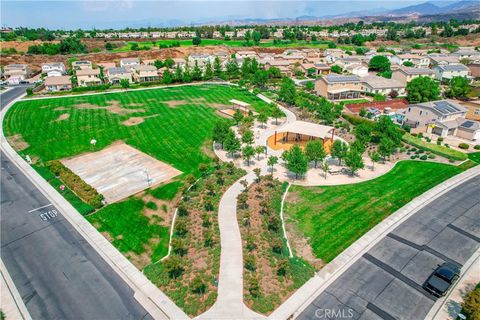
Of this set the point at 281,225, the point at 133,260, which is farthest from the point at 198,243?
the point at 281,225

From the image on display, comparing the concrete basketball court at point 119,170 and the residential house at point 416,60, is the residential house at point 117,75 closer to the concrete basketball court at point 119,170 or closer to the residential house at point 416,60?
the concrete basketball court at point 119,170

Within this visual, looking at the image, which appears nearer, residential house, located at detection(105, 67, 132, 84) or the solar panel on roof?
the solar panel on roof

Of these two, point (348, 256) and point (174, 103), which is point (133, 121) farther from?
point (348, 256)

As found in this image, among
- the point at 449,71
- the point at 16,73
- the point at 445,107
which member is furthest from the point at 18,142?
the point at 449,71

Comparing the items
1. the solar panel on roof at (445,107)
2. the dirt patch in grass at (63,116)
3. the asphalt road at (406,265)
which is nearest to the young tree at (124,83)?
the dirt patch in grass at (63,116)

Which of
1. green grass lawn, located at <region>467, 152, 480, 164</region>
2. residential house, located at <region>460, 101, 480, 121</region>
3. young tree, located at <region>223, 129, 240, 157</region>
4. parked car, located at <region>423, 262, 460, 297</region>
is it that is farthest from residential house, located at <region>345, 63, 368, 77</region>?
parked car, located at <region>423, 262, 460, 297</region>

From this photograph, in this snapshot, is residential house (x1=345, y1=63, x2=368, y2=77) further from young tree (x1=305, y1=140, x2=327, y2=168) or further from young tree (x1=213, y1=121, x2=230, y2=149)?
young tree (x1=213, y1=121, x2=230, y2=149)

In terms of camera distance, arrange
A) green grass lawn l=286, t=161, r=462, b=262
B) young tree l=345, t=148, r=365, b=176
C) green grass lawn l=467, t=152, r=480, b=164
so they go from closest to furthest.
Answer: green grass lawn l=286, t=161, r=462, b=262 < young tree l=345, t=148, r=365, b=176 < green grass lawn l=467, t=152, r=480, b=164

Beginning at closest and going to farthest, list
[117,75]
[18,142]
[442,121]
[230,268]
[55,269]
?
[230,268] → [55,269] → [18,142] → [442,121] → [117,75]
